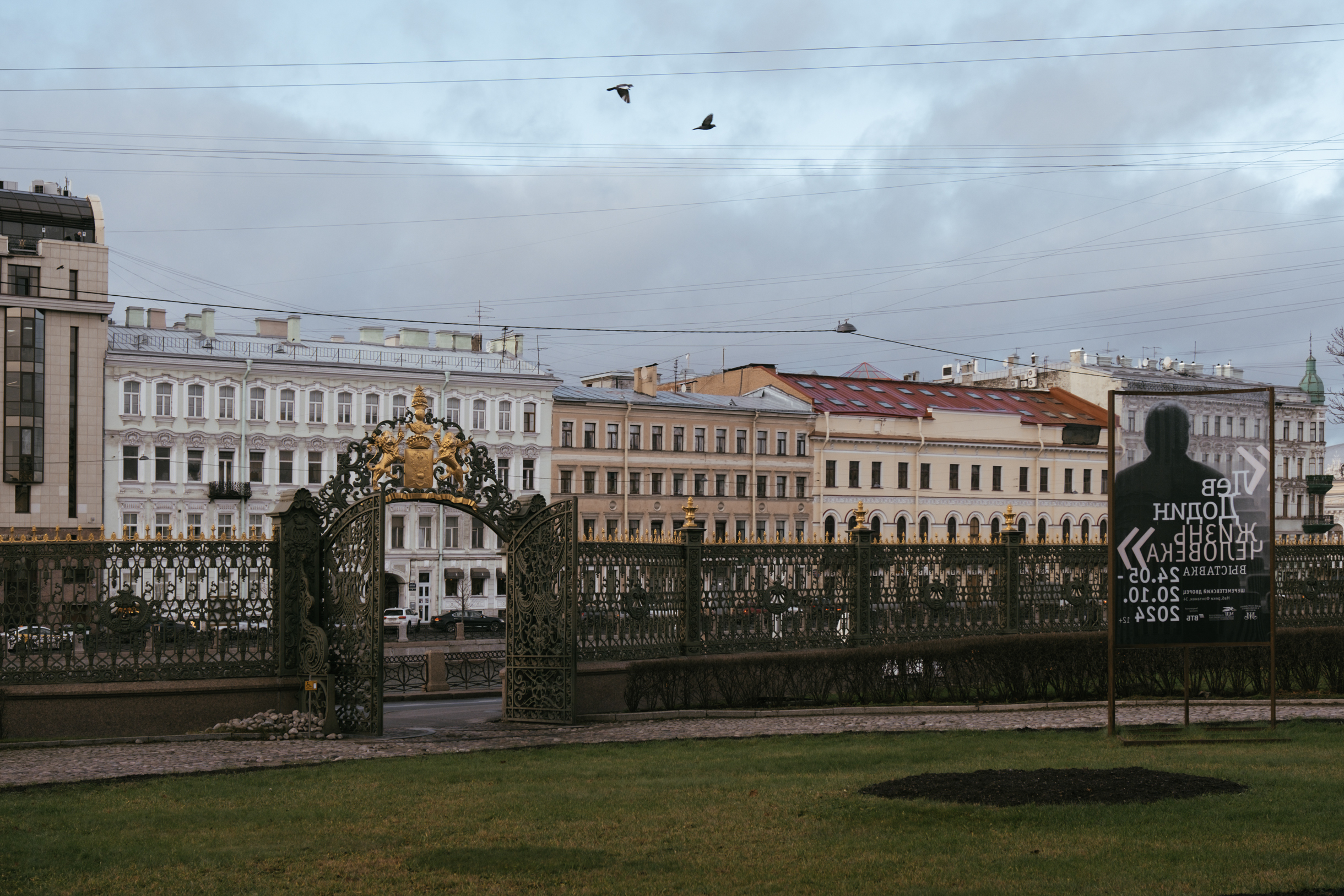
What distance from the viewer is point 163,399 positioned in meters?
55.5

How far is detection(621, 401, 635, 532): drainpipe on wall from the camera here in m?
63.6

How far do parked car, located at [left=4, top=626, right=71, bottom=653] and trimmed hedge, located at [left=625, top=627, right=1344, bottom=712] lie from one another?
6771 millimetres

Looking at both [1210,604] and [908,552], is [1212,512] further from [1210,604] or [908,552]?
[908,552]

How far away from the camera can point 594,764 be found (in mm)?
13008

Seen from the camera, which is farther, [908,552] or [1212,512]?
[908,552]

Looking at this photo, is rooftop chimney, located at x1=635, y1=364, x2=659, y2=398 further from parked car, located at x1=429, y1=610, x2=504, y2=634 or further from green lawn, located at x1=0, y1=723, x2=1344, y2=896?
green lawn, located at x1=0, y1=723, x2=1344, y2=896

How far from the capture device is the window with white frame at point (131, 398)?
55.0 metres

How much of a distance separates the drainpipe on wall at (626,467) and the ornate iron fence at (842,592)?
41172mm

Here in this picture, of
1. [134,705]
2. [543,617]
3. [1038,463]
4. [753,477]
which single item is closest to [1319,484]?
[543,617]

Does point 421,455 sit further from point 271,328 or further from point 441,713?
point 271,328

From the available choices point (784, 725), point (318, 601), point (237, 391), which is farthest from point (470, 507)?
point (237, 391)

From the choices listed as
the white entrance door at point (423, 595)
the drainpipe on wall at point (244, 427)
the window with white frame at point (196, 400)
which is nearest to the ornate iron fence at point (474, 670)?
the white entrance door at point (423, 595)

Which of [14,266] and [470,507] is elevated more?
[14,266]

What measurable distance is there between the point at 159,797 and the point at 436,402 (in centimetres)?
5038
